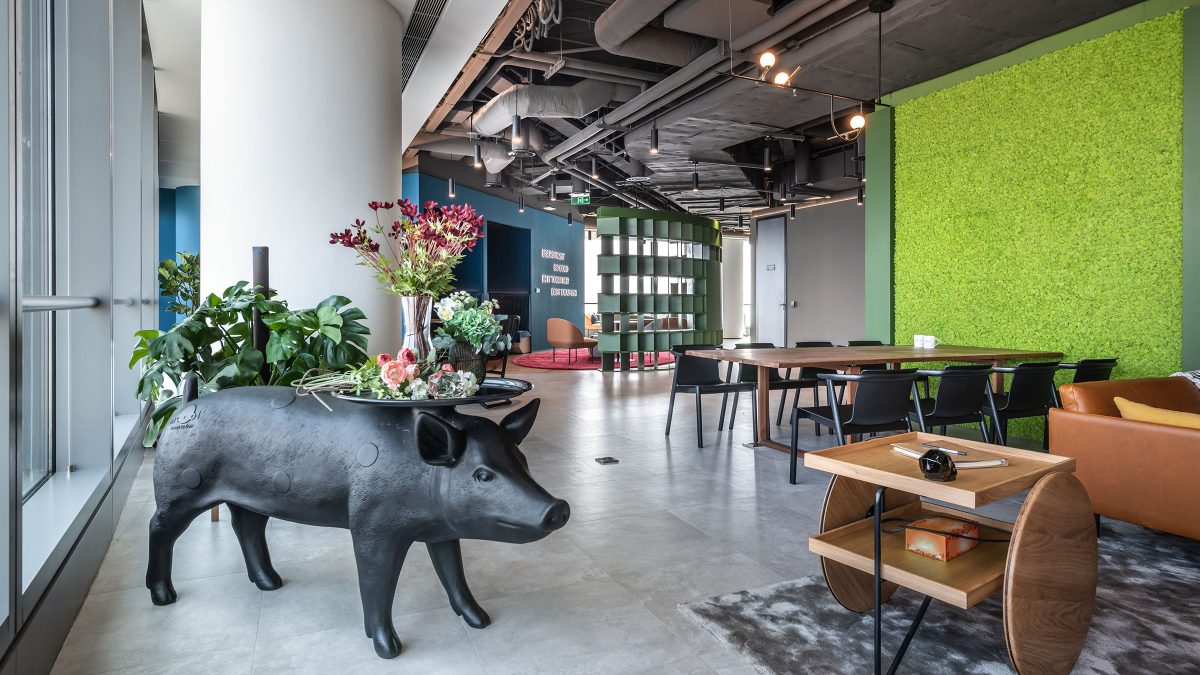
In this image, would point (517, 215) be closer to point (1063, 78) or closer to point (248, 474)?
point (1063, 78)

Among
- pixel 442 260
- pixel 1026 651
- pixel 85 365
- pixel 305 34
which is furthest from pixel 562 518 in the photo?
pixel 305 34

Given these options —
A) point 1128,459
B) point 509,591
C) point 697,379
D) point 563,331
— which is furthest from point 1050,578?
point 563,331

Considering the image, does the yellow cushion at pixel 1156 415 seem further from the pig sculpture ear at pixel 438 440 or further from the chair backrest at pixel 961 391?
the pig sculpture ear at pixel 438 440

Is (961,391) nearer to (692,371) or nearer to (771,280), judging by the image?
(692,371)

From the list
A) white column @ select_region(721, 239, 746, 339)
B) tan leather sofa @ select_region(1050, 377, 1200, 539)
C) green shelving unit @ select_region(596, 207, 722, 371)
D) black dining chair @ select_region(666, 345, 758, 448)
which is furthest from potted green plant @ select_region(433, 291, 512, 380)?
white column @ select_region(721, 239, 746, 339)

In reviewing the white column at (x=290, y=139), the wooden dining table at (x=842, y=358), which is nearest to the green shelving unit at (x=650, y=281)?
the wooden dining table at (x=842, y=358)

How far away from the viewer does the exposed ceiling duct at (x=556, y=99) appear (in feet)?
25.3

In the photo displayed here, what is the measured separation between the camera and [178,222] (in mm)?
12633

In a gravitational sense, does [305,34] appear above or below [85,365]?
above

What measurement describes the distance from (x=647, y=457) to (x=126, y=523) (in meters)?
3.13

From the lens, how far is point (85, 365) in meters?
3.17

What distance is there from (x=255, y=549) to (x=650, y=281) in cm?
893

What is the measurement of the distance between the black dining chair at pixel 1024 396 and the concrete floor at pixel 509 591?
1343mm

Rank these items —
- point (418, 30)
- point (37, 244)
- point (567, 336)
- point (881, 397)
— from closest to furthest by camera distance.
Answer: point (37, 244) < point (881, 397) < point (418, 30) < point (567, 336)
